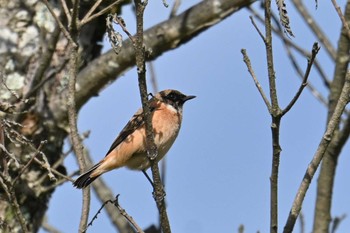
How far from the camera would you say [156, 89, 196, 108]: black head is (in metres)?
5.91

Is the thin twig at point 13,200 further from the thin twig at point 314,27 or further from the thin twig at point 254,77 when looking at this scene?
the thin twig at point 314,27

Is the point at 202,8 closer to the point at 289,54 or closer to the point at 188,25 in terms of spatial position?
the point at 188,25

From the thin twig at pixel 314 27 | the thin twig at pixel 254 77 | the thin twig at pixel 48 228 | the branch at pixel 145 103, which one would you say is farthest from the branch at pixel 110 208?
the thin twig at pixel 254 77

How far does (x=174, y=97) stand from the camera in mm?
5949

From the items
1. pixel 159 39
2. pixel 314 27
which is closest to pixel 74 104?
pixel 159 39

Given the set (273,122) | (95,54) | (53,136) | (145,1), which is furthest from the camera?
(95,54)

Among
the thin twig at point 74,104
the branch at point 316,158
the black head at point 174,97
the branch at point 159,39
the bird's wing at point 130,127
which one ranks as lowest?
the branch at point 316,158

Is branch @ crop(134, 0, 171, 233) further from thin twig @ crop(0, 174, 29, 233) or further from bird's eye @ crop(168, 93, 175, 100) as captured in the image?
bird's eye @ crop(168, 93, 175, 100)

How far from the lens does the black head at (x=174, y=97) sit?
5910 millimetres

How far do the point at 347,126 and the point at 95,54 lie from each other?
2.45 m

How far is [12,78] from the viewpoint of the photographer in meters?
5.79

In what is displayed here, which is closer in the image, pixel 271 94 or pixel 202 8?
pixel 271 94

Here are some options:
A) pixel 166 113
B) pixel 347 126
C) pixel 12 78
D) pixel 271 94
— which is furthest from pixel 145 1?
pixel 12 78

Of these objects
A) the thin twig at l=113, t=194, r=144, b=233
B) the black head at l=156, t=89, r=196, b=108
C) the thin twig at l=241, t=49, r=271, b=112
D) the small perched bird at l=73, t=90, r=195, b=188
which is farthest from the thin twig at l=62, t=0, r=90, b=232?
the black head at l=156, t=89, r=196, b=108
